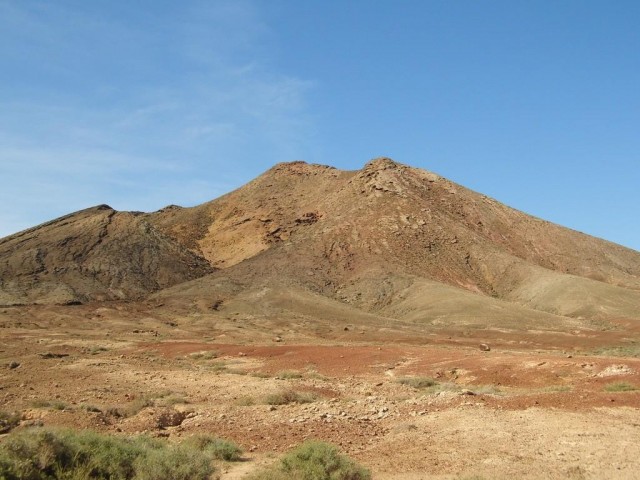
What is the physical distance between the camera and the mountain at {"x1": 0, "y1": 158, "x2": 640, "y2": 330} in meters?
72.2

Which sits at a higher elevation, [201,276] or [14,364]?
[201,276]

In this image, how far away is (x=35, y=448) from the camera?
7914 mm

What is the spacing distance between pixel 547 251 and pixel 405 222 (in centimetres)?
2813

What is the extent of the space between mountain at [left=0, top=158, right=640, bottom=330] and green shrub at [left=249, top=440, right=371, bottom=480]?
54848mm

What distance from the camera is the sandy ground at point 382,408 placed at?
35.0 feet

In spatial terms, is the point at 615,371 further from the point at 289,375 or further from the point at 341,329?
the point at 341,329

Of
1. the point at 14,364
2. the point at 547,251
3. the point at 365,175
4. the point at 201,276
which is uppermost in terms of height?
the point at 365,175

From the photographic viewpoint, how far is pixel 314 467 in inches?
343

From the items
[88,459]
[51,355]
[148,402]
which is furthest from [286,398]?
[51,355]

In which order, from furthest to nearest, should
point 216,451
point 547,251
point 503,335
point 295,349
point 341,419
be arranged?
point 547,251
point 503,335
point 295,349
point 341,419
point 216,451

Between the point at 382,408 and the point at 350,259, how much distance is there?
7297cm

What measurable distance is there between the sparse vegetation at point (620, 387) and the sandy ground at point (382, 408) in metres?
0.17

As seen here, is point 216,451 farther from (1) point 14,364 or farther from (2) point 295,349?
(2) point 295,349

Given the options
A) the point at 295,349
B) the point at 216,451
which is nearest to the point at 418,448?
the point at 216,451
